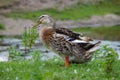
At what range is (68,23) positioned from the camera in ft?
154

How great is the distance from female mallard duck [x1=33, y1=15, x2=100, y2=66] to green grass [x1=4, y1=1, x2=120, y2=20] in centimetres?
3225

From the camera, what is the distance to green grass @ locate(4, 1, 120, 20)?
47375mm

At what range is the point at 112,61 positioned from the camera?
11859mm

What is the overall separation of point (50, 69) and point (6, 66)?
3.86 ft

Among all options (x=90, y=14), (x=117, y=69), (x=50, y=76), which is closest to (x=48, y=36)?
(x=117, y=69)

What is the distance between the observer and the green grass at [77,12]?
47375 millimetres

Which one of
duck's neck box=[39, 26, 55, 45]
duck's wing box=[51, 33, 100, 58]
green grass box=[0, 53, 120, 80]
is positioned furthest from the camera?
duck's neck box=[39, 26, 55, 45]

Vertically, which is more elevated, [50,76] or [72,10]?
[50,76]

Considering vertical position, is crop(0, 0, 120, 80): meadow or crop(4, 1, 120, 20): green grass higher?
crop(0, 0, 120, 80): meadow

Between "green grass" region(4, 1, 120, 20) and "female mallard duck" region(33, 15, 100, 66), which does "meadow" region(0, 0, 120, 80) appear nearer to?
"female mallard duck" region(33, 15, 100, 66)

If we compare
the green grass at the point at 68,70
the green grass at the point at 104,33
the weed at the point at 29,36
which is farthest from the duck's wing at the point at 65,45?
the green grass at the point at 104,33

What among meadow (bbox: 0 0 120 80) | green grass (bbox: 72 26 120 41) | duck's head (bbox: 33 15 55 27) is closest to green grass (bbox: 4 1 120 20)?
green grass (bbox: 72 26 120 41)

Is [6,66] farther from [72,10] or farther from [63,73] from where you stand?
[72,10]

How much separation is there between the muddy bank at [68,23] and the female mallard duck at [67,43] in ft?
83.7
